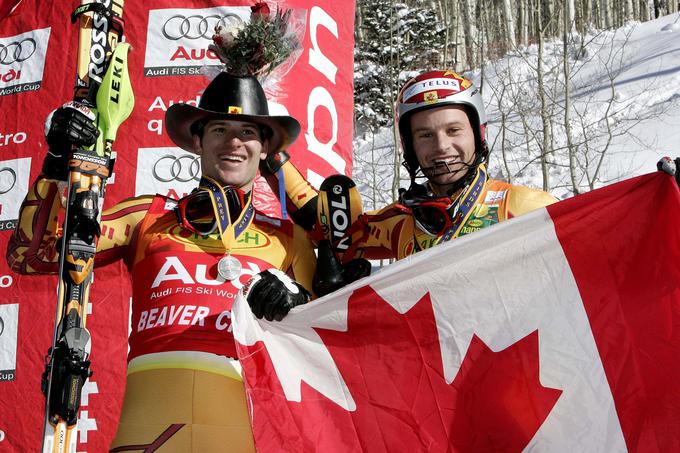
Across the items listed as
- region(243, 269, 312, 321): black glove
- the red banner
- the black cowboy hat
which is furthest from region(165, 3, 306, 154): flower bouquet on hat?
the red banner

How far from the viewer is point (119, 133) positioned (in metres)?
5.99

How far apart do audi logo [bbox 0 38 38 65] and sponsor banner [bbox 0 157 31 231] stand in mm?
753

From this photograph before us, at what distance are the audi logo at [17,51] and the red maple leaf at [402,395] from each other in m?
3.83

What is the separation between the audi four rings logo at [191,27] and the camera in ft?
19.8

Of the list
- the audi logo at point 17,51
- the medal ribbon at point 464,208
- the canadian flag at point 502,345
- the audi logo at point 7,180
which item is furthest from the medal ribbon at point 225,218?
the audi logo at point 17,51

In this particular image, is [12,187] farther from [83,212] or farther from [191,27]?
[83,212]

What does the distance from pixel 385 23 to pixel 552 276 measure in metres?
21.8

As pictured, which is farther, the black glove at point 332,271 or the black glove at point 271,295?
the black glove at point 332,271

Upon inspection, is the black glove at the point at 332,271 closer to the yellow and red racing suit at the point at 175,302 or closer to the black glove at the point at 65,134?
the yellow and red racing suit at the point at 175,302

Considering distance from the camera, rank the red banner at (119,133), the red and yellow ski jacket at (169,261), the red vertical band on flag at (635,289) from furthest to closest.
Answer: the red banner at (119,133) → the red and yellow ski jacket at (169,261) → the red vertical band on flag at (635,289)

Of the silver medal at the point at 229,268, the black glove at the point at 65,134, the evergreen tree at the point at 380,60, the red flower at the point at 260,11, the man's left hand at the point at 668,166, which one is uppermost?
the evergreen tree at the point at 380,60

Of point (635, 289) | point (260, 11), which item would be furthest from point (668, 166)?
point (260, 11)

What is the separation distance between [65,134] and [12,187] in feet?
8.73

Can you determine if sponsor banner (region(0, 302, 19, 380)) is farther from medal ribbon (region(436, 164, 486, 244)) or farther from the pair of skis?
medal ribbon (region(436, 164, 486, 244))
